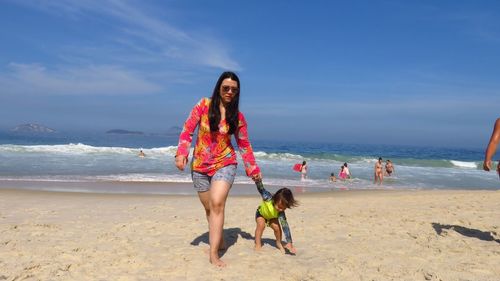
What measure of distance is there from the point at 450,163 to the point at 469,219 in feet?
114

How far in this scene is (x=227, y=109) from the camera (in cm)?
455

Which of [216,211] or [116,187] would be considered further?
[116,187]

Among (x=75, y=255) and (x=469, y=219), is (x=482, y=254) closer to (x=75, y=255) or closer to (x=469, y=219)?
(x=469, y=219)

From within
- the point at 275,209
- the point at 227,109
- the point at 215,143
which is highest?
the point at 227,109

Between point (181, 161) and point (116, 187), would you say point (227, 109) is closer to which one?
point (181, 161)

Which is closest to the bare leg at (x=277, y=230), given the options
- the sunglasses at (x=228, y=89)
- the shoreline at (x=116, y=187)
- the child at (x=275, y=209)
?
the child at (x=275, y=209)

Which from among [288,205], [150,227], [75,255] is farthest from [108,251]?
[288,205]

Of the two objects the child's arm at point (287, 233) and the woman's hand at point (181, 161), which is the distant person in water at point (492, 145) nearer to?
the child's arm at point (287, 233)

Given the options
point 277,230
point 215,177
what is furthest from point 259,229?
point 215,177

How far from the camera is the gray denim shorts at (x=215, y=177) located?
4480 millimetres

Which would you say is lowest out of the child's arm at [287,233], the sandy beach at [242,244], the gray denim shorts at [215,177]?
the sandy beach at [242,244]

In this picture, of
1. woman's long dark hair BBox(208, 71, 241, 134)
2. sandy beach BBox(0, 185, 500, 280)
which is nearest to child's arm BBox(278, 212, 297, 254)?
sandy beach BBox(0, 185, 500, 280)

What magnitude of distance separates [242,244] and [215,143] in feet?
5.90

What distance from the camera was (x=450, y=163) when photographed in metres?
39.5
